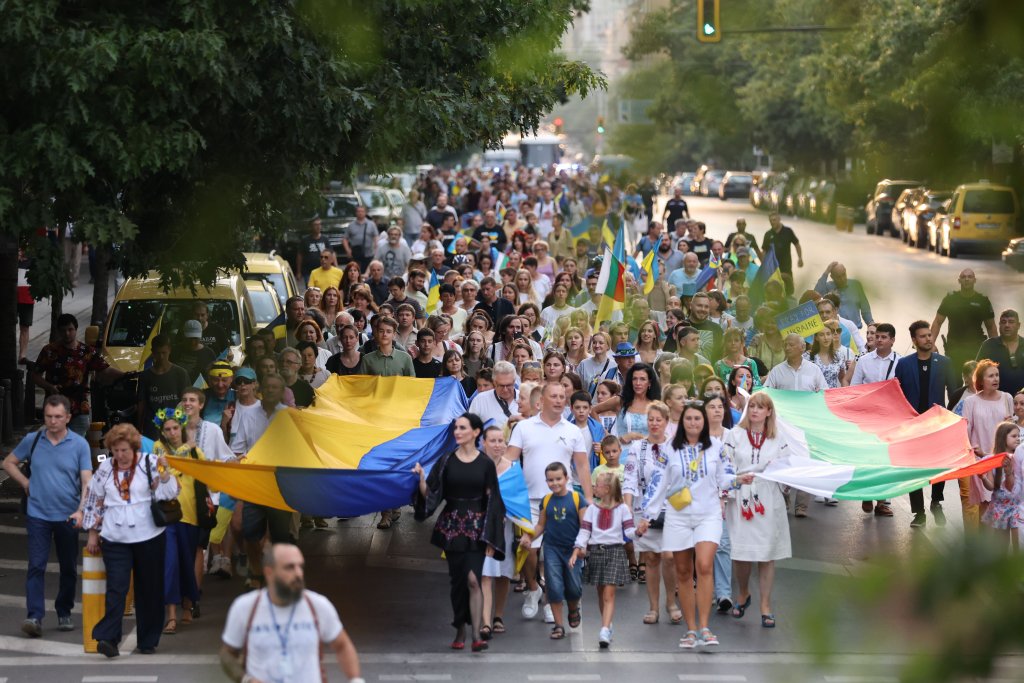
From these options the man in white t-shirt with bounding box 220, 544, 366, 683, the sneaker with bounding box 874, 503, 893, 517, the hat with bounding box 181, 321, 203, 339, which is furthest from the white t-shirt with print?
the hat with bounding box 181, 321, 203, 339

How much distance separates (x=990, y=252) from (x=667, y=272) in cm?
1814

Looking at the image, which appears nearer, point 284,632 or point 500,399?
point 284,632

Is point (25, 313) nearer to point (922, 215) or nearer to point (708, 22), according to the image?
point (922, 215)

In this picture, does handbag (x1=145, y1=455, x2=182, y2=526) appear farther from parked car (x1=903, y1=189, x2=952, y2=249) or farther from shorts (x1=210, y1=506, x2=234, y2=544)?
parked car (x1=903, y1=189, x2=952, y2=249)

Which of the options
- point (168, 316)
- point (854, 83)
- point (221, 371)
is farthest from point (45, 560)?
point (854, 83)

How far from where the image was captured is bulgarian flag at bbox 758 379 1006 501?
430 inches

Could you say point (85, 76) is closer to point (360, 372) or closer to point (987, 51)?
point (360, 372)

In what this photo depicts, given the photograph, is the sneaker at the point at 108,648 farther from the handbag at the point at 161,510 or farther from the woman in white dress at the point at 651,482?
the woman in white dress at the point at 651,482

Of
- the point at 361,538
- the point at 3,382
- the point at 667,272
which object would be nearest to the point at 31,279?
the point at 361,538

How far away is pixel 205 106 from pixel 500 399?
3.21 metres

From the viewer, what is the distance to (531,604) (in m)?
11.2

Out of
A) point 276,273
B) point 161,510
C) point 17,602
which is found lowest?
point 17,602

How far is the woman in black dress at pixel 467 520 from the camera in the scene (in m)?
10.2

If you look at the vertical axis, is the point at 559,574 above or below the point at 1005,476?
below
